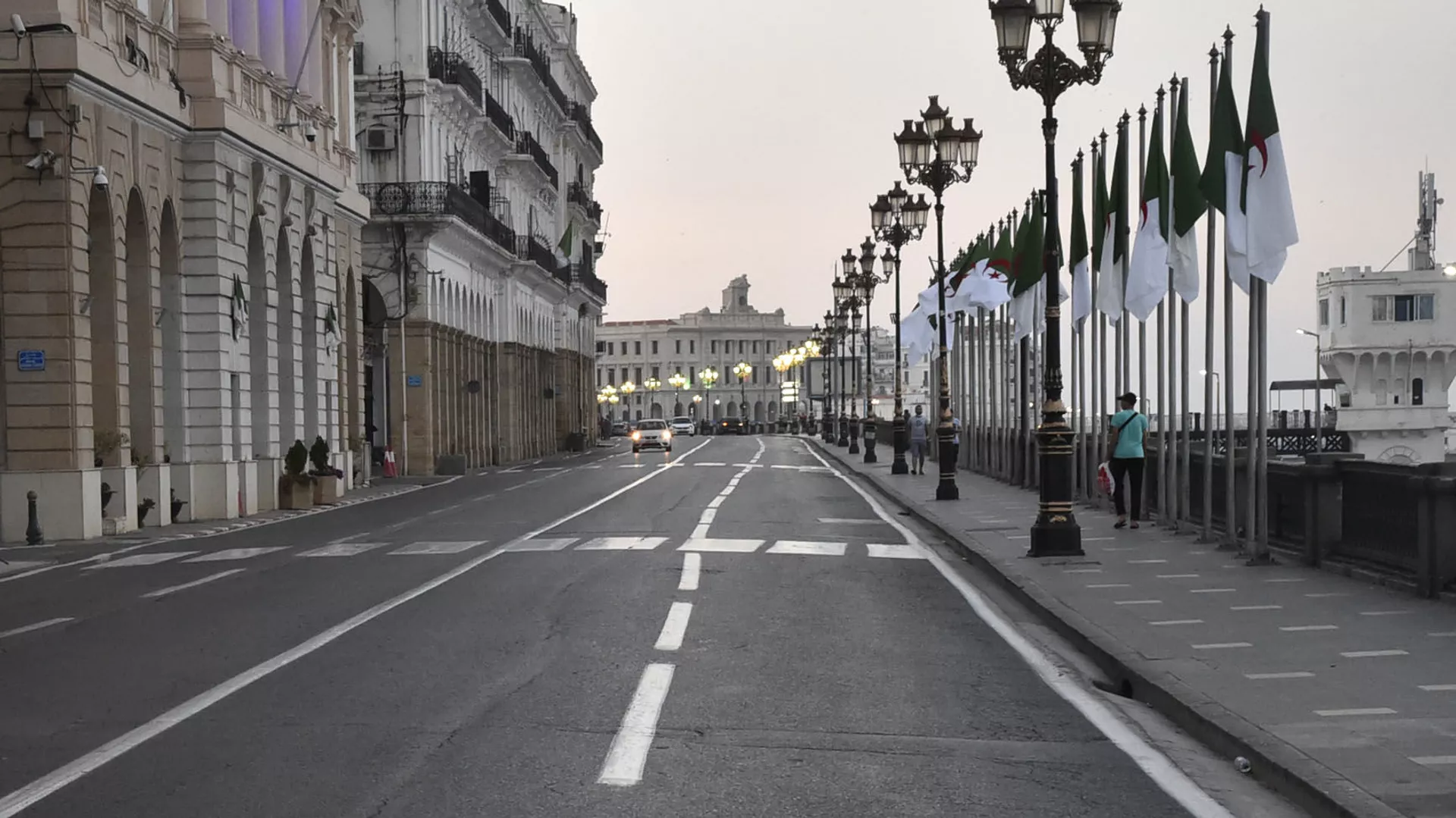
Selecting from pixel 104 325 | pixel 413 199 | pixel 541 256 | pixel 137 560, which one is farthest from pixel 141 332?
pixel 541 256

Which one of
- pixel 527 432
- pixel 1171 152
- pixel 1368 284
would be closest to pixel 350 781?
pixel 1171 152

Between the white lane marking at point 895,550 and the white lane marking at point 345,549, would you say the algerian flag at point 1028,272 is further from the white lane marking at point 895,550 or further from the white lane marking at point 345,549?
the white lane marking at point 345,549

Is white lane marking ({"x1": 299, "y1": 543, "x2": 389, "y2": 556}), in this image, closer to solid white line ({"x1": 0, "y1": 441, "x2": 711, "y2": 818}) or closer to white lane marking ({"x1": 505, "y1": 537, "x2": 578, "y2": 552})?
white lane marking ({"x1": 505, "y1": 537, "x2": 578, "y2": 552})

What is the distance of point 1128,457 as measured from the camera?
23.8 m


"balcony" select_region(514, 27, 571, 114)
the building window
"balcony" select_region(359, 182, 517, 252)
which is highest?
"balcony" select_region(514, 27, 571, 114)

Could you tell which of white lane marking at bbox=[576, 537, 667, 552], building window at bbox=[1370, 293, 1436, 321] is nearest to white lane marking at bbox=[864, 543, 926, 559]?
white lane marking at bbox=[576, 537, 667, 552]

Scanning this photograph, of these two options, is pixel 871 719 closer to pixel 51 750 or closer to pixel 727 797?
pixel 727 797

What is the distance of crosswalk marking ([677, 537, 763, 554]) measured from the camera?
20688 millimetres

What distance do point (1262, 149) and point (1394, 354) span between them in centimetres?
9864

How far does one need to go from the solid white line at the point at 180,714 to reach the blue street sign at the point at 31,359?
37.1 feet

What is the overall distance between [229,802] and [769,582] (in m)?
9.83

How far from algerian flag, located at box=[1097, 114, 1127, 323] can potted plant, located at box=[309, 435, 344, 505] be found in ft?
54.9

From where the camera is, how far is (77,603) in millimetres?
16141

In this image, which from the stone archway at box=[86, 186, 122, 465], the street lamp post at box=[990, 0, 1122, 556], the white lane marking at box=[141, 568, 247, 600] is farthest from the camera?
the stone archway at box=[86, 186, 122, 465]
